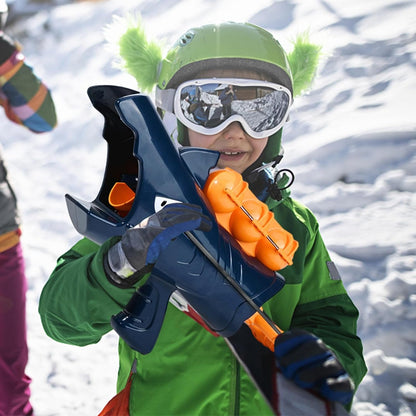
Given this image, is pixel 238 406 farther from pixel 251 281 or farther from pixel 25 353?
pixel 25 353

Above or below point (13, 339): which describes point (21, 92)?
above

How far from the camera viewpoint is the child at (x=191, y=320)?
1171mm

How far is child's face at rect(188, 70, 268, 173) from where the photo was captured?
1688 mm

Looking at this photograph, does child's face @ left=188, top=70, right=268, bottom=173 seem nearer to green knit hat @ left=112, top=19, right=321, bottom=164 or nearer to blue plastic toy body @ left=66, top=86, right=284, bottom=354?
green knit hat @ left=112, top=19, right=321, bottom=164

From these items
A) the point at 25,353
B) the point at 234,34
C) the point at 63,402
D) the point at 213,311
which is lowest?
the point at 63,402

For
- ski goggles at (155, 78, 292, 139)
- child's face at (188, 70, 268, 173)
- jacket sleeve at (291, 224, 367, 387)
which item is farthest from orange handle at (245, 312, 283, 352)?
ski goggles at (155, 78, 292, 139)

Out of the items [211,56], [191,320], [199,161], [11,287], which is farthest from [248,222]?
[11,287]

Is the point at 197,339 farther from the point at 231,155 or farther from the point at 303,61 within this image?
the point at 303,61

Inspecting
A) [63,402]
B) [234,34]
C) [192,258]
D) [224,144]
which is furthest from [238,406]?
[63,402]

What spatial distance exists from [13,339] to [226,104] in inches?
73.3

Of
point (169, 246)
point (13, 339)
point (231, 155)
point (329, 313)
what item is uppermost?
point (169, 246)

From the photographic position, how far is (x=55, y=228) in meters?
4.52

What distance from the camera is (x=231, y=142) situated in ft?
5.55

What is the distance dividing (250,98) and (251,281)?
803 mm
